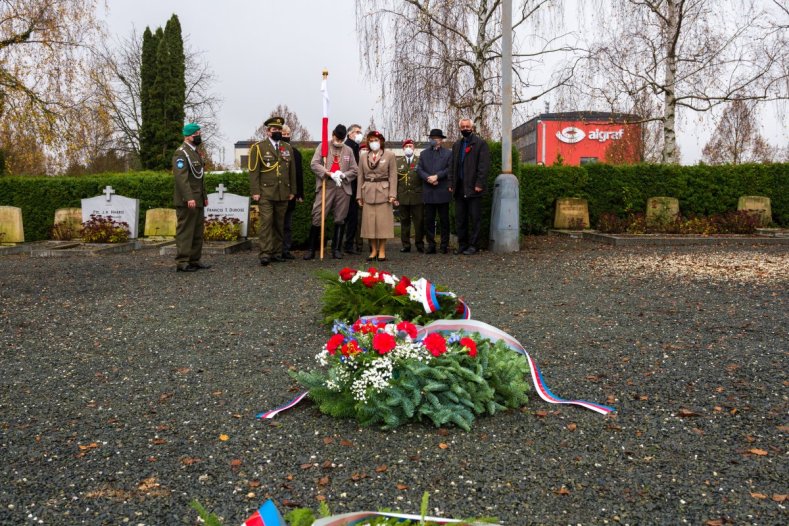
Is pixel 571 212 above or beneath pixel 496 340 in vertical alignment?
above

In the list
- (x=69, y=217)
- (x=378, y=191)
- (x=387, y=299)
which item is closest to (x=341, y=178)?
(x=378, y=191)

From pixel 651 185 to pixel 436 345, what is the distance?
14.2 m

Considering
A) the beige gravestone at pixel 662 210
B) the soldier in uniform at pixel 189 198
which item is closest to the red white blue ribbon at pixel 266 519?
the soldier in uniform at pixel 189 198

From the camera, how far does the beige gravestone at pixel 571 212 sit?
16.3 meters

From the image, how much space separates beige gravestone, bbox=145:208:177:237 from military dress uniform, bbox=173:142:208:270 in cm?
581

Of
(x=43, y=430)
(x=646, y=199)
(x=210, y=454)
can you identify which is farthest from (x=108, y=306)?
(x=646, y=199)

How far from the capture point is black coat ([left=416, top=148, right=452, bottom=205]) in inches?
453

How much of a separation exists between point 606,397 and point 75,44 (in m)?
Result: 18.2

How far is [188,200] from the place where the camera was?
949 centimetres

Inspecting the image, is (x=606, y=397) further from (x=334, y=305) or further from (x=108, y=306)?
(x=108, y=306)

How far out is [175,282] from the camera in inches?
343

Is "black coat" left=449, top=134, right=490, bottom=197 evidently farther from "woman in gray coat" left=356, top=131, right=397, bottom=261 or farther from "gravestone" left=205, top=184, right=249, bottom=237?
"gravestone" left=205, top=184, right=249, bottom=237

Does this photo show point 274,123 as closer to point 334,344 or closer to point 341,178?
point 341,178

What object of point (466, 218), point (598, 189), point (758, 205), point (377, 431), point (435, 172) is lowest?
point (377, 431)
